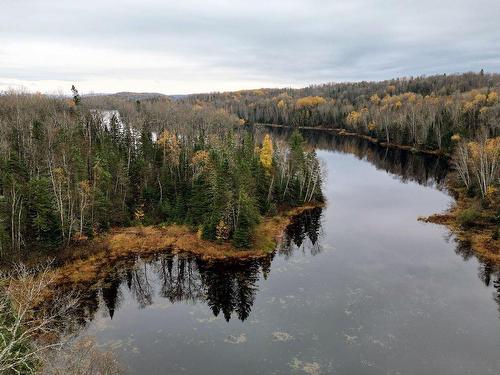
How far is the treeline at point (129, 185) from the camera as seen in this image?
49875 millimetres

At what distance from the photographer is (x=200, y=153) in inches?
2714

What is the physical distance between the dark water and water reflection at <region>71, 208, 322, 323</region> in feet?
0.45

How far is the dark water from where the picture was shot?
107ft

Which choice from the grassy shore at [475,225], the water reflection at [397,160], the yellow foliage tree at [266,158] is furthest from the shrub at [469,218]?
the yellow foliage tree at [266,158]

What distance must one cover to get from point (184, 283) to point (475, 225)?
47.9 metres

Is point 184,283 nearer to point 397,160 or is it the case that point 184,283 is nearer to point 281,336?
point 281,336

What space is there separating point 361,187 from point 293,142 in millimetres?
26337

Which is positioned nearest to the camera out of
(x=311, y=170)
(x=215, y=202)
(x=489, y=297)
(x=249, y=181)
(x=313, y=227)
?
(x=489, y=297)

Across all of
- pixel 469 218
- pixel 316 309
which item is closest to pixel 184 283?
pixel 316 309

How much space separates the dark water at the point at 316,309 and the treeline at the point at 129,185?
9.01m

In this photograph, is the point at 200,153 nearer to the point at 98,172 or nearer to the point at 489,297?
the point at 98,172

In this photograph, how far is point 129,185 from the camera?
70.3m

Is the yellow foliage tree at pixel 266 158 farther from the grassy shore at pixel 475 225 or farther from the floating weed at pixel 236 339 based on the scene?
the floating weed at pixel 236 339

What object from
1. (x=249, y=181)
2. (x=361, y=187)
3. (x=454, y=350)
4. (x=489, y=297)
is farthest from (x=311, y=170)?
(x=454, y=350)
